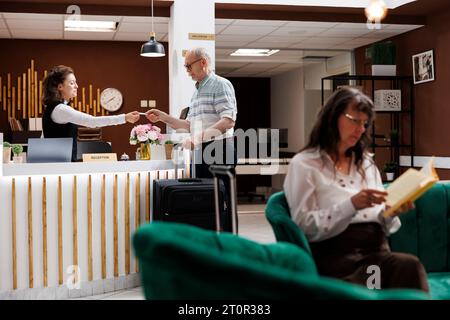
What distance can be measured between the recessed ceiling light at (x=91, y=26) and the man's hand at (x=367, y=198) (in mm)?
6899

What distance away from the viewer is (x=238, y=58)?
38.5 feet

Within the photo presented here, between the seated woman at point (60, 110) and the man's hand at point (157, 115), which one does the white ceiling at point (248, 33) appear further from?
the man's hand at point (157, 115)

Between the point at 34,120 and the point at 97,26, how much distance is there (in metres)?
1.73

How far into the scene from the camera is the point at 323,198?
91.4 inches

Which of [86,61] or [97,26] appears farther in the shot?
[86,61]

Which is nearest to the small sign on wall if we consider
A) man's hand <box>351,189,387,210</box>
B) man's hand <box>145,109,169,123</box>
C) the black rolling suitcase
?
man's hand <box>145,109,169,123</box>

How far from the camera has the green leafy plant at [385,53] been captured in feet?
29.3

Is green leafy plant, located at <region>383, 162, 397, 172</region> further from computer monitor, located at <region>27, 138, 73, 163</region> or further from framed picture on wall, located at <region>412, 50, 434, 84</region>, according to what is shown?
computer monitor, located at <region>27, 138, 73, 163</region>

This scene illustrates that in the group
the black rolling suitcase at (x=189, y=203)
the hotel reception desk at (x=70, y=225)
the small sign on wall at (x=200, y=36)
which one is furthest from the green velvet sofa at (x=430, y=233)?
the small sign on wall at (x=200, y=36)

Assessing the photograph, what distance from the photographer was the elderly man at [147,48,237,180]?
4055 millimetres
